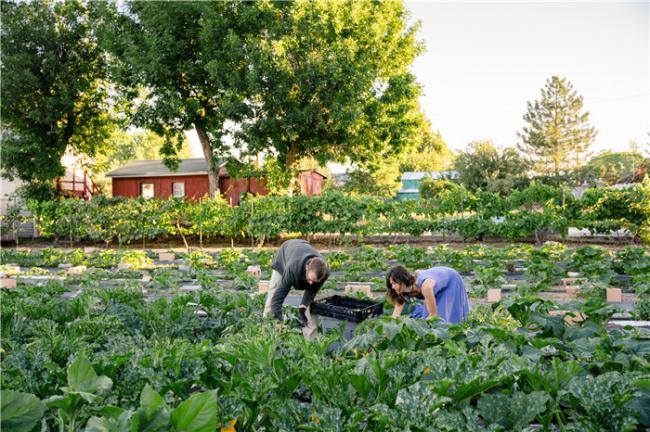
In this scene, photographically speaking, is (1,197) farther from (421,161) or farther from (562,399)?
(421,161)

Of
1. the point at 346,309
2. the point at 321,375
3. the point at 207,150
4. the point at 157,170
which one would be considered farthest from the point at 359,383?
the point at 157,170

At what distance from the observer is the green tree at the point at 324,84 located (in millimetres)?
17359

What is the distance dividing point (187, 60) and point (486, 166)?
17225mm

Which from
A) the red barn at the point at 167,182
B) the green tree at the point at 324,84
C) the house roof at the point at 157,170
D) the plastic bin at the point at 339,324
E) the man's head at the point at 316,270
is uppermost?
the green tree at the point at 324,84

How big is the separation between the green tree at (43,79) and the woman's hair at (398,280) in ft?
66.1

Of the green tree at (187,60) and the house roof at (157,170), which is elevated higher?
the green tree at (187,60)

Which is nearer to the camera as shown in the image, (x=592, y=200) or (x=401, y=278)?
(x=401, y=278)

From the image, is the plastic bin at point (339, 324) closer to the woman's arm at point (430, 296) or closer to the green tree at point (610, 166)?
the woman's arm at point (430, 296)

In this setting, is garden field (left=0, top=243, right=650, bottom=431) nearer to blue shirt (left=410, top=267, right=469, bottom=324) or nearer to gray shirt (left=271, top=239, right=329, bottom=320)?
gray shirt (left=271, top=239, right=329, bottom=320)

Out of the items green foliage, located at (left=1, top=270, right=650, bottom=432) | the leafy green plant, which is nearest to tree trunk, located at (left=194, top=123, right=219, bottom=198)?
green foliage, located at (left=1, top=270, right=650, bottom=432)

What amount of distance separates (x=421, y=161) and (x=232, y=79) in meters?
37.1

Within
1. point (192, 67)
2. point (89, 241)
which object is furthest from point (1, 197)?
point (192, 67)

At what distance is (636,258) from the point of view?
8.43 m

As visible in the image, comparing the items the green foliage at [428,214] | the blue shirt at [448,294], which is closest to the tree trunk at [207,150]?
the green foliage at [428,214]
